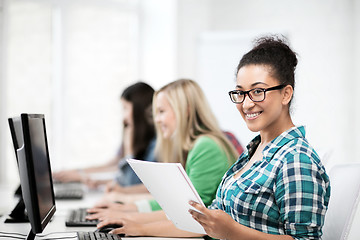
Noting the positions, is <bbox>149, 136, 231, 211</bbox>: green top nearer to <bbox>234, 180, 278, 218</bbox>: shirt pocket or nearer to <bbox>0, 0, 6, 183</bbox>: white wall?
<bbox>234, 180, 278, 218</bbox>: shirt pocket

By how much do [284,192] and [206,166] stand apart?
26.6 inches

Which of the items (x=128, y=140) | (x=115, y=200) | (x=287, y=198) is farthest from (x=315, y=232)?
(x=128, y=140)

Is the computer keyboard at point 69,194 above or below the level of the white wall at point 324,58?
below

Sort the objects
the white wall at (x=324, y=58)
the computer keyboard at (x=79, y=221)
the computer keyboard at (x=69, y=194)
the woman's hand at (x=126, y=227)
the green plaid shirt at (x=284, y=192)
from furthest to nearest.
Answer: the white wall at (x=324, y=58)
the computer keyboard at (x=69, y=194)
the computer keyboard at (x=79, y=221)
the woman's hand at (x=126, y=227)
the green plaid shirt at (x=284, y=192)

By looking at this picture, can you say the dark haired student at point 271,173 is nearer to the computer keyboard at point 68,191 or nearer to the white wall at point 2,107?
the computer keyboard at point 68,191

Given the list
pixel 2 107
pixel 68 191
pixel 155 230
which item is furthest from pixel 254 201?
pixel 2 107

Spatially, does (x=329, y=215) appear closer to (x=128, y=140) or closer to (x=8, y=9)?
(x=128, y=140)

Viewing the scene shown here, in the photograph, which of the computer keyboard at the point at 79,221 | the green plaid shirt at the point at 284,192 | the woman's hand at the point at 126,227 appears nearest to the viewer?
the green plaid shirt at the point at 284,192

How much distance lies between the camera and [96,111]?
13.4 ft

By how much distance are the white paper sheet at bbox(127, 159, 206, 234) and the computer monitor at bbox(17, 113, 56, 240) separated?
274 mm

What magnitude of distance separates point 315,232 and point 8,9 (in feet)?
10.7

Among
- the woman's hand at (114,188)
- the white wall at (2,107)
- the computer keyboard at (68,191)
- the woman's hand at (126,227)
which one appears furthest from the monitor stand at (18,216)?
the white wall at (2,107)

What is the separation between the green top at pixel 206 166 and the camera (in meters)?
1.75

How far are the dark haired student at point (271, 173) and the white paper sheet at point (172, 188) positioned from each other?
0.07 meters
